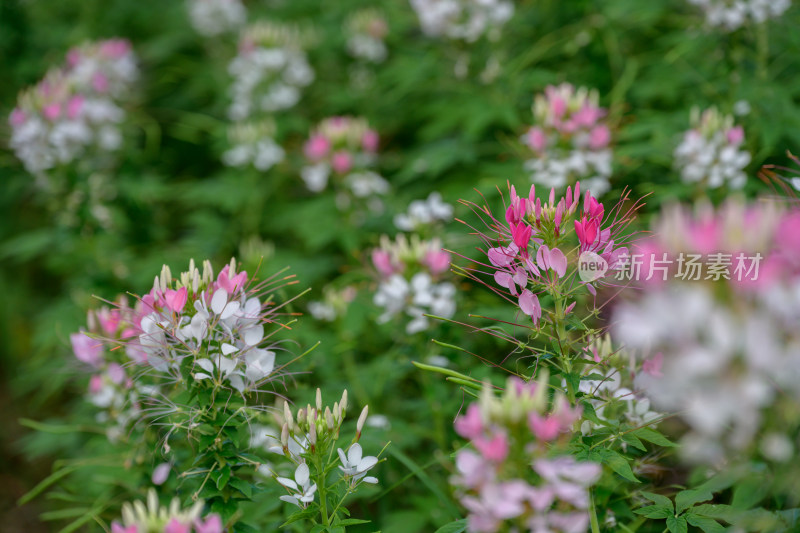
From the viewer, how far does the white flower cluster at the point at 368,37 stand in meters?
3.51

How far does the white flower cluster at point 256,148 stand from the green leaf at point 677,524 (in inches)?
102

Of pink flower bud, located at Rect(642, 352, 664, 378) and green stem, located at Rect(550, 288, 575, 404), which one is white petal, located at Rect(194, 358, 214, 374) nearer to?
green stem, located at Rect(550, 288, 575, 404)

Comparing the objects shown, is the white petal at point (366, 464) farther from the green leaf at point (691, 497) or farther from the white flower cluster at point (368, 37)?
the white flower cluster at point (368, 37)

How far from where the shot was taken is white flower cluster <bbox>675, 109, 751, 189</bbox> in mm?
1864

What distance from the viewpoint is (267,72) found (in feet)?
11.4

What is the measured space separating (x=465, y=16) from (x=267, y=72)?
4.28ft

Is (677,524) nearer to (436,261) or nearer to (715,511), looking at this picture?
(715,511)

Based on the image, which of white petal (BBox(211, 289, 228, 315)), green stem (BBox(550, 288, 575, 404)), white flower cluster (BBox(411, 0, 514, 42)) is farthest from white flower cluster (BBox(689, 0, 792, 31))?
white petal (BBox(211, 289, 228, 315))

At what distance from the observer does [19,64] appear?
148 inches

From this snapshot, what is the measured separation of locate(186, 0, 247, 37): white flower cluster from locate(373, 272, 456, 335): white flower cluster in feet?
10.7

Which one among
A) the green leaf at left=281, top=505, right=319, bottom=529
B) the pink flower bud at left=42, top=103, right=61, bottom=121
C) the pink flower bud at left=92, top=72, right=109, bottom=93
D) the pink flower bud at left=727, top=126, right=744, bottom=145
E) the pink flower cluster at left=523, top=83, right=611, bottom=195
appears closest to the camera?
the green leaf at left=281, top=505, right=319, bottom=529

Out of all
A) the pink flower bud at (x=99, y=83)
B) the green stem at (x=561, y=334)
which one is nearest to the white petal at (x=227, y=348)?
the green stem at (x=561, y=334)

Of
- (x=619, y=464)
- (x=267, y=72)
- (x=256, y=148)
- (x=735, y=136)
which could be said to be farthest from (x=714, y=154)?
(x=267, y=72)

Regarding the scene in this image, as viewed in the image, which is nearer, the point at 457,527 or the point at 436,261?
the point at 457,527
